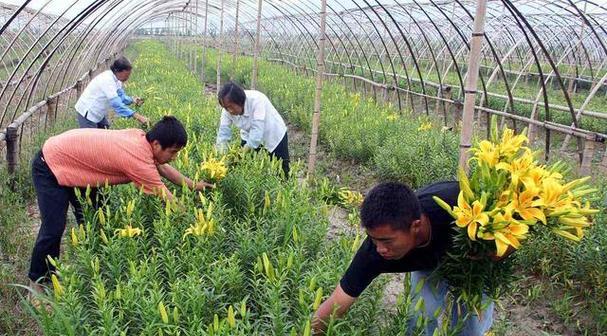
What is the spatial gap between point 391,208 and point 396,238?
0.39 feet

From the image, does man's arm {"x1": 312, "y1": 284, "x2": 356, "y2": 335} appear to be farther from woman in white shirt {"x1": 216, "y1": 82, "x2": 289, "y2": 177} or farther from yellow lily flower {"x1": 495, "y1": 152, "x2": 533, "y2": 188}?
woman in white shirt {"x1": 216, "y1": 82, "x2": 289, "y2": 177}

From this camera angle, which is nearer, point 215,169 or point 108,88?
point 215,169

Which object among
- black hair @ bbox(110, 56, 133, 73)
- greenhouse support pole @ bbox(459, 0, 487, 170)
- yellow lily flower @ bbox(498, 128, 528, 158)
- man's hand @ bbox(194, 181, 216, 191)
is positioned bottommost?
man's hand @ bbox(194, 181, 216, 191)

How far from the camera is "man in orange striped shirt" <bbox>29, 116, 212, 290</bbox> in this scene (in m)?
3.15

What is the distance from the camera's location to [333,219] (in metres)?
5.30

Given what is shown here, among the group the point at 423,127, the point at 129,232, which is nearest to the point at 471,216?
the point at 129,232

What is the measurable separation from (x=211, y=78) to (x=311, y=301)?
17528mm

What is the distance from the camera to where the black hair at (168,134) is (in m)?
3.11

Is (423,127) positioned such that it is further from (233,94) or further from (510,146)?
(510,146)

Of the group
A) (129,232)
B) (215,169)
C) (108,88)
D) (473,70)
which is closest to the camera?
(473,70)

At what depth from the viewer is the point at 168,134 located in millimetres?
3113

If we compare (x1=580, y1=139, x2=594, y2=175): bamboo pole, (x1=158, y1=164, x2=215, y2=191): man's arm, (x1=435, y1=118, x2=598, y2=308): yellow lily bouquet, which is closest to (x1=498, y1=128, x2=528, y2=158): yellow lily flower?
(x1=435, y1=118, x2=598, y2=308): yellow lily bouquet

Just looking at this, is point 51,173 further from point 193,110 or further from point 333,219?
point 193,110

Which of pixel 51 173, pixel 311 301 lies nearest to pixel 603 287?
pixel 311 301
